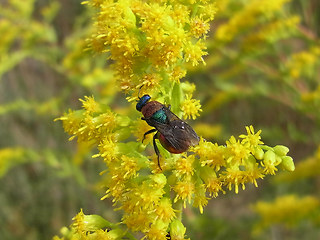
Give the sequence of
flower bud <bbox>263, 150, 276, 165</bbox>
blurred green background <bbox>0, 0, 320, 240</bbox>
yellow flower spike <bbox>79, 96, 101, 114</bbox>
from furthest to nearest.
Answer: blurred green background <bbox>0, 0, 320, 240</bbox>
yellow flower spike <bbox>79, 96, 101, 114</bbox>
flower bud <bbox>263, 150, 276, 165</bbox>

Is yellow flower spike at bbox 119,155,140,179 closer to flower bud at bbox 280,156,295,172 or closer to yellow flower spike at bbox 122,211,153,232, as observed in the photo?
yellow flower spike at bbox 122,211,153,232

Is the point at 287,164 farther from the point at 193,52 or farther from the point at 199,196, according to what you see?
the point at 193,52

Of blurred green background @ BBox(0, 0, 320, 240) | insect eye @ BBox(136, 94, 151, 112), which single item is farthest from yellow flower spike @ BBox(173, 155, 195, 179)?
blurred green background @ BBox(0, 0, 320, 240)

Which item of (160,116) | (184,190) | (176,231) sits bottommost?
(176,231)

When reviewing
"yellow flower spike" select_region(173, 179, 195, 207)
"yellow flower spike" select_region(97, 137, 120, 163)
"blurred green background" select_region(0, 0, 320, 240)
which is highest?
"yellow flower spike" select_region(97, 137, 120, 163)

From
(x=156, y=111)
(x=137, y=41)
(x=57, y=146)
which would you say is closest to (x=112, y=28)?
(x=137, y=41)

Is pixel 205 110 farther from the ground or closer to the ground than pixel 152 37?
closer to the ground

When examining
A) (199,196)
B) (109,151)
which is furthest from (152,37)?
(199,196)
